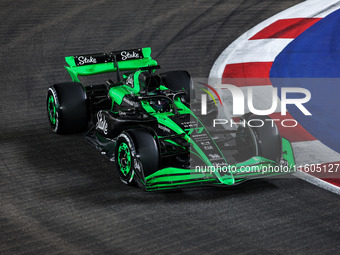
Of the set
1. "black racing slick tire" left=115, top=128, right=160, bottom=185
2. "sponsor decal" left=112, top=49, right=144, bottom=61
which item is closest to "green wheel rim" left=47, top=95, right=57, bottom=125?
"sponsor decal" left=112, top=49, right=144, bottom=61

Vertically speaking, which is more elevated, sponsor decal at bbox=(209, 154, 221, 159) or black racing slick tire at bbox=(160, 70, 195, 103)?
black racing slick tire at bbox=(160, 70, 195, 103)

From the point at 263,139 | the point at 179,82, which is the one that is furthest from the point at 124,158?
the point at 179,82

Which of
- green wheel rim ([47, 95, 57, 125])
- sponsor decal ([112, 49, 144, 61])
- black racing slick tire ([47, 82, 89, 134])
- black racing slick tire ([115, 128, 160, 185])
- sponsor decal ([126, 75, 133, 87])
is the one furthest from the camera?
sponsor decal ([112, 49, 144, 61])

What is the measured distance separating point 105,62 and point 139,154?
131 inches

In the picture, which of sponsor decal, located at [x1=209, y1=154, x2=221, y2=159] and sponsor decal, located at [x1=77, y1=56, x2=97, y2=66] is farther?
sponsor decal, located at [x1=77, y1=56, x2=97, y2=66]

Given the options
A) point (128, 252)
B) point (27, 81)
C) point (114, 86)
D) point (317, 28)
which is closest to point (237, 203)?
point (128, 252)

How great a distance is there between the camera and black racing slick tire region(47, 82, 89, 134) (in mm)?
9148

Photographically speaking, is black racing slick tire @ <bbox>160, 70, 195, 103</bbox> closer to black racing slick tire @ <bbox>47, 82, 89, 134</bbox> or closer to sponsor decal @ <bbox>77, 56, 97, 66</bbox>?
sponsor decal @ <bbox>77, 56, 97, 66</bbox>

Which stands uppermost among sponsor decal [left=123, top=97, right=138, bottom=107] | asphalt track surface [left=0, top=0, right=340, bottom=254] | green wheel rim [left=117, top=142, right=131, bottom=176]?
sponsor decal [left=123, top=97, right=138, bottom=107]

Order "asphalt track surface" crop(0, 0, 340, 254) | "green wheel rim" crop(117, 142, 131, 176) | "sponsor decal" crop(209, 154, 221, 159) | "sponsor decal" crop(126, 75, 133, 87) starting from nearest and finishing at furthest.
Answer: "asphalt track surface" crop(0, 0, 340, 254), "sponsor decal" crop(209, 154, 221, 159), "green wheel rim" crop(117, 142, 131, 176), "sponsor decal" crop(126, 75, 133, 87)

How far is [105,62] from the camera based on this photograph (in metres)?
9.98

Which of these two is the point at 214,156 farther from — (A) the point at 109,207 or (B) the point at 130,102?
(B) the point at 130,102

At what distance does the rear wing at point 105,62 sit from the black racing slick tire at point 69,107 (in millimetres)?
564

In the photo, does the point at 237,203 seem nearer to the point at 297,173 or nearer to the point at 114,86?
the point at 297,173
